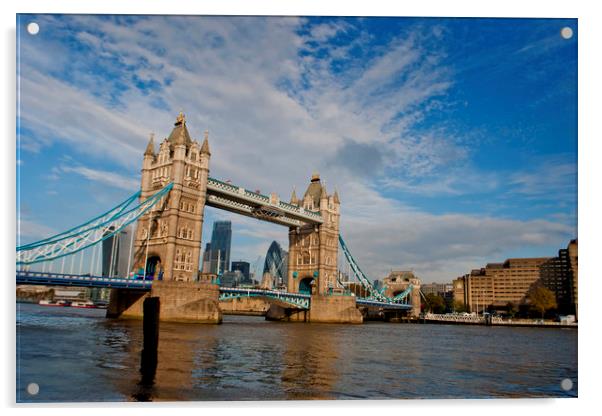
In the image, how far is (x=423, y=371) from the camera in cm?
1984

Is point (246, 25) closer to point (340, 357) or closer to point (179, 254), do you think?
point (340, 357)

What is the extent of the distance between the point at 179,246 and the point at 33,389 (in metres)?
36.9

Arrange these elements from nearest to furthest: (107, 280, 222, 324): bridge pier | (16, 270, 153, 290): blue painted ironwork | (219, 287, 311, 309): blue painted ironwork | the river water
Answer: the river water < (16, 270, 153, 290): blue painted ironwork < (107, 280, 222, 324): bridge pier < (219, 287, 311, 309): blue painted ironwork

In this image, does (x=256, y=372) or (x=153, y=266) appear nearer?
(x=256, y=372)

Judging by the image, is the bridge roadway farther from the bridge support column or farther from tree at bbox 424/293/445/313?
tree at bbox 424/293/445/313

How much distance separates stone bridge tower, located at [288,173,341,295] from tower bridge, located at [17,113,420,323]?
28cm

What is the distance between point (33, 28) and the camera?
14.0m

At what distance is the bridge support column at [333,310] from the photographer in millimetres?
67500

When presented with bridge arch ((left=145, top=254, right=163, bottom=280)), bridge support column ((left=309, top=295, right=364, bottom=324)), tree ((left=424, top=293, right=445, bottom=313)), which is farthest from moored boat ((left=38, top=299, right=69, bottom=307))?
tree ((left=424, top=293, right=445, bottom=313))

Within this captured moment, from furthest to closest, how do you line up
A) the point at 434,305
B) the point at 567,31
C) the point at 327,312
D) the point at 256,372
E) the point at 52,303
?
the point at 434,305 < the point at 52,303 < the point at 327,312 < the point at 256,372 < the point at 567,31

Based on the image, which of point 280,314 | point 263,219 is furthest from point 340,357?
point 280,314

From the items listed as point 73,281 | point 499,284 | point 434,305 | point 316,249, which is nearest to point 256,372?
point 73,281

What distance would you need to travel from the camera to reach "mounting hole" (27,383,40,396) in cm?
1234

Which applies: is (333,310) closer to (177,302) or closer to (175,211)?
(175,211)
